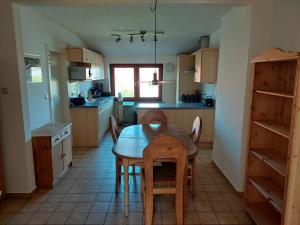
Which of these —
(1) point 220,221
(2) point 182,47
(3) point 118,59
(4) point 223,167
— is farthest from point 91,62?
(1) point 220,221

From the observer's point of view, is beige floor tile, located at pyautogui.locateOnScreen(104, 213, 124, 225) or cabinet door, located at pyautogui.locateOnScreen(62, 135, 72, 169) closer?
beige floor tile, located at pyautogui.locateOnScreen(104, 213, 124, 225)

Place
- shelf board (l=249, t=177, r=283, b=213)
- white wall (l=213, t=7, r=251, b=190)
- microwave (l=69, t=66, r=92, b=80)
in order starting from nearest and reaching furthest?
1. shelf board (l=249, t=177, r=283, b=213)
2. white wall (l=213, t=7, r=251, b=190)
3. microwave (l=69, t=66, r=92, b=80)

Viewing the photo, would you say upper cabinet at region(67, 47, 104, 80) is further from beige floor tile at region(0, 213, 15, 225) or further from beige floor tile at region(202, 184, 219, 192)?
beige floor tile at region(202, 184, 219, 192)

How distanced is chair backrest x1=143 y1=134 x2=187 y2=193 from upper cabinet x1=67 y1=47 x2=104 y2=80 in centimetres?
327

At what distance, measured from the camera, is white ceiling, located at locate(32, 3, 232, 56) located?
3.57 meters

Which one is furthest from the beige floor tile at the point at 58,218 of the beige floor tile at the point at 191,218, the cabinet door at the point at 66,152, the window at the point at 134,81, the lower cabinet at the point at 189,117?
the window at the point at 134,81

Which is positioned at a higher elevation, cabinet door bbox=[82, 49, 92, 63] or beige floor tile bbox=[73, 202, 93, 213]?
cabinet door bbox=[82, 49, 92, 63]

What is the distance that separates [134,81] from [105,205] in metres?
4.95

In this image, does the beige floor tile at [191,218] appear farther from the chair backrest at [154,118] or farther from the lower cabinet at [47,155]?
the lower cabinet at [47,155]

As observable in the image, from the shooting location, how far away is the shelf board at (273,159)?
1877mm

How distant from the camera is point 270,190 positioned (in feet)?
7.00

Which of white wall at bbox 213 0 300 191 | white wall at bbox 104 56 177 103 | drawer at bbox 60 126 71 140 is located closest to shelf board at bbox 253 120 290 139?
white wall at bbox 213 0 300 191

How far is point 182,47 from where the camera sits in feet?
20.2

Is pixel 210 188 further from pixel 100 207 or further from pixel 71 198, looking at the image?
pixel 71 198
